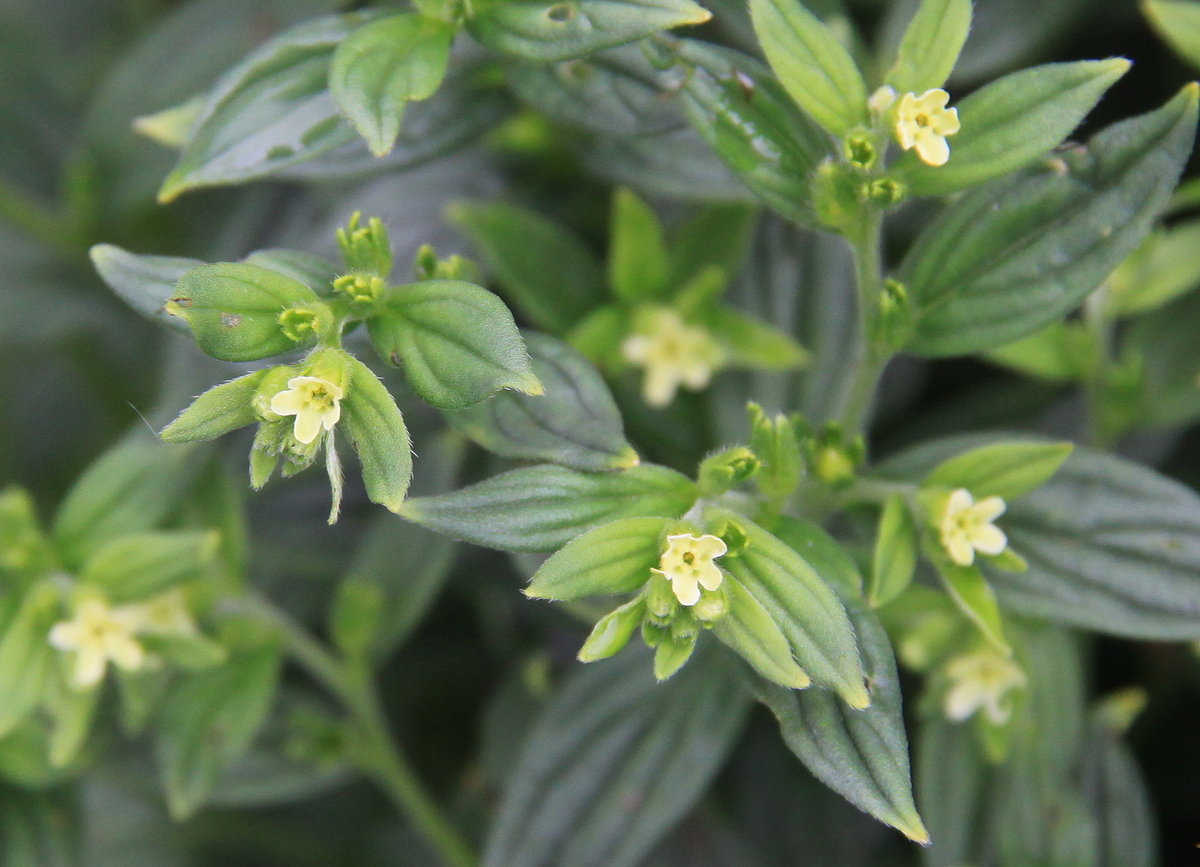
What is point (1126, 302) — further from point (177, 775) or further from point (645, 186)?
point (177, 775)

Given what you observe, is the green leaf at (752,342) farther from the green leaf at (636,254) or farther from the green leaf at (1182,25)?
the green leaf at (1182,25)

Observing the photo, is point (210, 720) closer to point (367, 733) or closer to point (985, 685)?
point (367, 733)

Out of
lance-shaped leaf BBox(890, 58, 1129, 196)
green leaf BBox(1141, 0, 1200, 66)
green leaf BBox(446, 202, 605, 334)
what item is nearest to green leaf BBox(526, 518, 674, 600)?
lance-shaped leaf BBox(890, 58, 1129, 196)

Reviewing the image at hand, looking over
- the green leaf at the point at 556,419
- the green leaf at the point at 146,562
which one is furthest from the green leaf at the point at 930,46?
the green leaf at the point at 146,562

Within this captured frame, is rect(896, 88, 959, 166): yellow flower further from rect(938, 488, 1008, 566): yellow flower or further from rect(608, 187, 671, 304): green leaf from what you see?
rect(608, 187, 671, 304): green leaf

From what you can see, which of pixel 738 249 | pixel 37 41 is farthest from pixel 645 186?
pixel 37 41

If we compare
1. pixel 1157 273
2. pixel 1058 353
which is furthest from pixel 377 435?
pixel 1157 273
